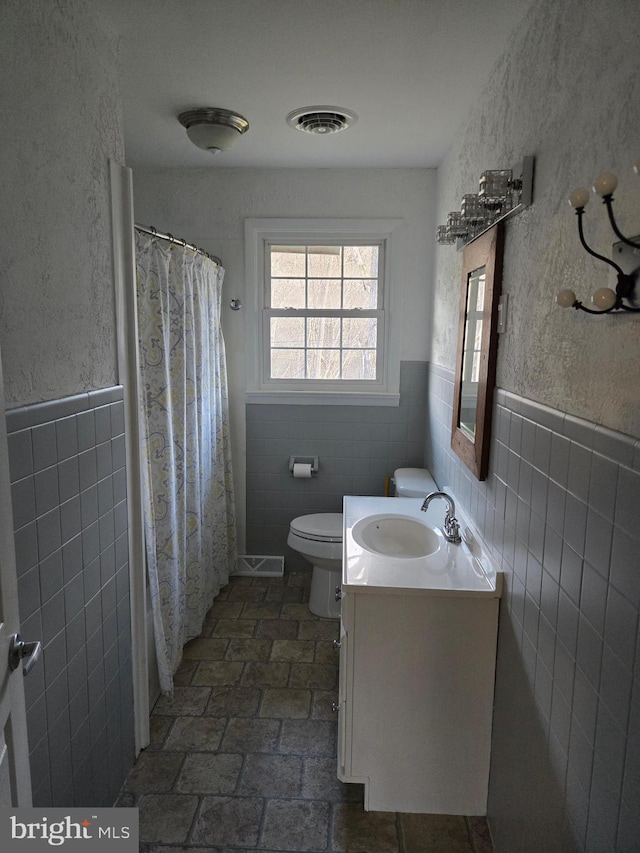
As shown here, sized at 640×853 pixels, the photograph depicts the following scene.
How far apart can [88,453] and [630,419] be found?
1375 mm

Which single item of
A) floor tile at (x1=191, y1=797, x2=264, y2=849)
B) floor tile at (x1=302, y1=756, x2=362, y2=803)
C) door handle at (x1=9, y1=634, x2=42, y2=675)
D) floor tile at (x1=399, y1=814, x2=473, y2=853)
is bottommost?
floor tile at (x1=399, y1=814, x2=473, y2=853)

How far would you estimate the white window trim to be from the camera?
131 inches

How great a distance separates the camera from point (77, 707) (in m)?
1.57

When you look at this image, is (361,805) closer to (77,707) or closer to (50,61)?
(77,707)

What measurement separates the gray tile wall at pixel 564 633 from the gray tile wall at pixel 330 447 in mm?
1632

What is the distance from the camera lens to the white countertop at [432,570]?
175 centimetres

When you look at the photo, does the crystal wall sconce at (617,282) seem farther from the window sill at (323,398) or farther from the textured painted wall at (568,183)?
the window sill at (323,398)

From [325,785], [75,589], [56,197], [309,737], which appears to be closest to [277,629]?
[309,737]


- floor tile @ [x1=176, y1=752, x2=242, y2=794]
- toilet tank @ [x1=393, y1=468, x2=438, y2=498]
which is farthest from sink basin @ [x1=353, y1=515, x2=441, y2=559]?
floor tile @ [x1=176, y1=752, x2=242, y2=794]

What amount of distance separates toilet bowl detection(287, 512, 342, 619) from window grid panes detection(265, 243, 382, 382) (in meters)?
0.97

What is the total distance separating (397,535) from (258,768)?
3.34 ft

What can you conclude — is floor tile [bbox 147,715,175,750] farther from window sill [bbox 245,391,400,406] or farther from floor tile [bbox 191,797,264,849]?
window sill [bbox 245,391,400,406]

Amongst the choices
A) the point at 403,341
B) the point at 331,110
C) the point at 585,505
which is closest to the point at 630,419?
the point at 585,505

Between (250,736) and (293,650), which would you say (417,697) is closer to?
(250,736)
